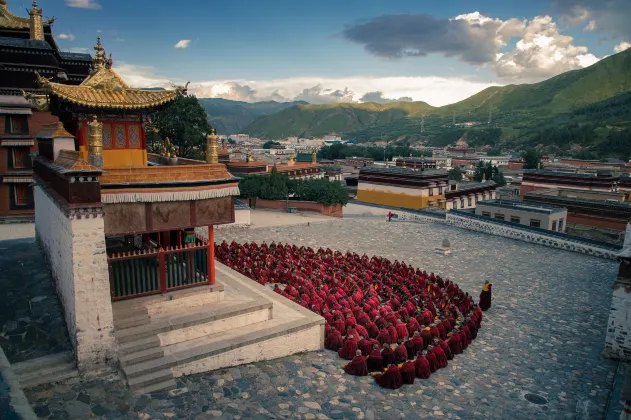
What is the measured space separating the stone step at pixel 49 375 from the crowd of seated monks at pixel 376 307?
5927 mm

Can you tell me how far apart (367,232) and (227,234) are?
9.17 meters

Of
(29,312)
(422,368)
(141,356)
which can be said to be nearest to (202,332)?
(141,356)

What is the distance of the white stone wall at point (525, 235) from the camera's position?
23.8 metres

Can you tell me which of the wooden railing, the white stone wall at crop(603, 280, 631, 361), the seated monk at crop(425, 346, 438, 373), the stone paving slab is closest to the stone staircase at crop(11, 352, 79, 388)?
the stone paving slab

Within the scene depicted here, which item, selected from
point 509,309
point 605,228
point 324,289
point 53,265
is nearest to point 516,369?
point 509,309

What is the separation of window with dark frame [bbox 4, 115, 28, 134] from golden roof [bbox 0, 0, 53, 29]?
6495mm

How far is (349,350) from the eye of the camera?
10984 mm

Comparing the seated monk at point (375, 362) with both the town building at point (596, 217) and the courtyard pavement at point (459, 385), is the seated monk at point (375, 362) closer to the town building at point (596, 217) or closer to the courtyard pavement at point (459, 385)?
the courtyard pavement at point (459, 385)

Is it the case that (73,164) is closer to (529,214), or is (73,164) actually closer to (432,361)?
(432,361)

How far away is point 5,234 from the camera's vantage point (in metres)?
21.2

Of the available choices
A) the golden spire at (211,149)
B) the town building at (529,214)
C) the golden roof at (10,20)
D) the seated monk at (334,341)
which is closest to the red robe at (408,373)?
the seated monk at (334,341)

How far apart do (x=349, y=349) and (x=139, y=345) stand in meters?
4.93

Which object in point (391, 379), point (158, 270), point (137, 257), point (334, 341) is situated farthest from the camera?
point (334, 341)

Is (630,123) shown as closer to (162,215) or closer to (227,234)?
(227,234)
